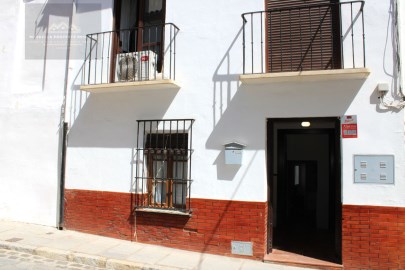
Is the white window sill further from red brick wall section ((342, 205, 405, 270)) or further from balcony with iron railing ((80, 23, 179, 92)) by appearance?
red brick wall section ((342, 205, 405, 270))

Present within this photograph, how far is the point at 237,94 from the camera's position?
6176 mm

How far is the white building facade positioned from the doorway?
0.05m

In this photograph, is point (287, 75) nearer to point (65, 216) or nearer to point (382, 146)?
point (382, 146)

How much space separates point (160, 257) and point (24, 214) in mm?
3710

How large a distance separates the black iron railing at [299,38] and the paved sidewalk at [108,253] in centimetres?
324

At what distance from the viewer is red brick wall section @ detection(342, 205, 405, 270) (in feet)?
17.2

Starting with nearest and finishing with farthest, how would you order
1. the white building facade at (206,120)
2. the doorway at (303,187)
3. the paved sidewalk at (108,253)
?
the white building facade at (206,120), the paved sidewalk at (108,253), the doorway at (303,187)

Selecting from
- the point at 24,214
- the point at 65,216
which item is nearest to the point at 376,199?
the point at 65,216

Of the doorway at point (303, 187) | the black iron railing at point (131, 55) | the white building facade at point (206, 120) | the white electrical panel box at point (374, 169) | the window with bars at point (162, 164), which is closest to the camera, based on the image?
the white electrical panel box at point (374, 169)

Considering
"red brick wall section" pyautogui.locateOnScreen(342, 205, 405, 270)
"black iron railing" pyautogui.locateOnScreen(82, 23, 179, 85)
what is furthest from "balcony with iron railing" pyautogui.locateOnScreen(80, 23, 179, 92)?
"red brick wall section" pyautogui.locateOnScreen(342, 205, 405, 270)

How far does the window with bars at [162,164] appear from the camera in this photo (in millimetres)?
6629

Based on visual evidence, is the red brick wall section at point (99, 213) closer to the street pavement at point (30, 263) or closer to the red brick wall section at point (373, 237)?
the street pavement at point (30, 263)

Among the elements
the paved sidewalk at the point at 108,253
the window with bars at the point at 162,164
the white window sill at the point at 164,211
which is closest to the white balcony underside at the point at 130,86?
the window with bars at the point at 162,164

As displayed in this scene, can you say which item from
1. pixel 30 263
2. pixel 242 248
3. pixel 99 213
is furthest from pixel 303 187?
pixel 30 263
